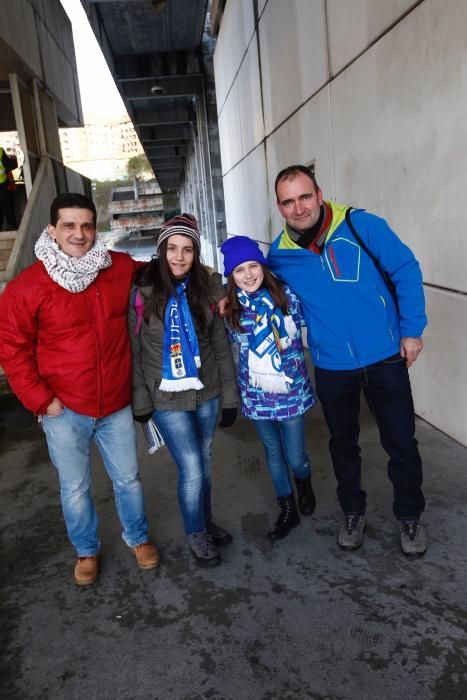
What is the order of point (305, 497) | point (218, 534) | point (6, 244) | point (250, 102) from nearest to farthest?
point (218, 534)
point (305, 497)
point (250, 102)
point (6, 244)

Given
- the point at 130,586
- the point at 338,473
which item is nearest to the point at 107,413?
the point at 130,586

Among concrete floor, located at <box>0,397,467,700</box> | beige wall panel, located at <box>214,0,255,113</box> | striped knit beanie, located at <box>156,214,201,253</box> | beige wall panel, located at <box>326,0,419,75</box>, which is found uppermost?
beige wall panel, located at <box>214,0,255,113</box>

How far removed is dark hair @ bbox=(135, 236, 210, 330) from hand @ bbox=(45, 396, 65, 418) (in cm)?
56

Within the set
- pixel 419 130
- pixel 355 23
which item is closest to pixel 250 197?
pixel 355 23

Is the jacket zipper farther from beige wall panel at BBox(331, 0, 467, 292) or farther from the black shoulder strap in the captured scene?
beige wall panel at BBox(331, 0, 467, 292)

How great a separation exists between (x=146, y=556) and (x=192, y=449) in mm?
644

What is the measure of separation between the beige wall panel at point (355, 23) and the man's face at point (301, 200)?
2.10m

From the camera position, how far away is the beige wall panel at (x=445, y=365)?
12.3ft

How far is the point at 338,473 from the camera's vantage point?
2869 mm

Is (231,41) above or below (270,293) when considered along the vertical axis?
above

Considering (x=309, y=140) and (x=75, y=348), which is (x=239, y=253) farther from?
(x=309, y=140)

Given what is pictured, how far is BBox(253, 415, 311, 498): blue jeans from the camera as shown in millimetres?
2936

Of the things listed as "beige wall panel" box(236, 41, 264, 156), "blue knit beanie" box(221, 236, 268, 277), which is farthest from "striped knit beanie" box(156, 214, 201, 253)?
"beige wall panel" box(236, 41, 264, 156)

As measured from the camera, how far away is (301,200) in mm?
2537
